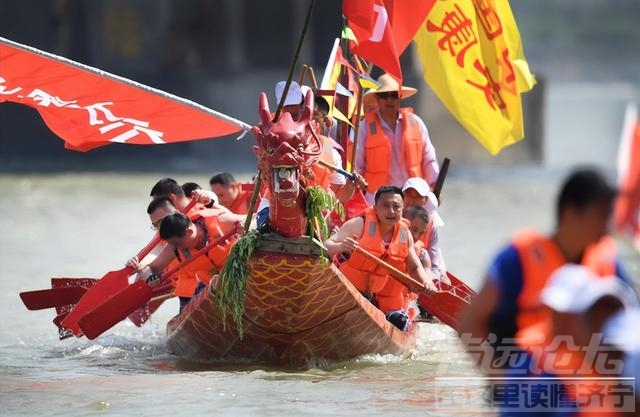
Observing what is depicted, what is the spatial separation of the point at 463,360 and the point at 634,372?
534 centimetres

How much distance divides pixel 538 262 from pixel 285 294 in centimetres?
359

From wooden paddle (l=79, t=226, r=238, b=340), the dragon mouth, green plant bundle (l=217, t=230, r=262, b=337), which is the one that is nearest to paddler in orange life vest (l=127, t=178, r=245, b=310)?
wooden paddle (l=79, t=226, r=238, b=340)

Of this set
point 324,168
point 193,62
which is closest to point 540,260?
point 324,168

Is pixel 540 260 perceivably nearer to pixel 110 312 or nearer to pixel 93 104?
pixel 110 312

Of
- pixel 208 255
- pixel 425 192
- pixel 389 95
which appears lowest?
pixel 208 255

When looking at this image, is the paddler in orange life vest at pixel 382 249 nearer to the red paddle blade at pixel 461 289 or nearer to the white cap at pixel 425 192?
the red paddle blade at pixel 461 289

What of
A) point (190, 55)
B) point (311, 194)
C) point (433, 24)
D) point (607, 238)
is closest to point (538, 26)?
point (190, 55)

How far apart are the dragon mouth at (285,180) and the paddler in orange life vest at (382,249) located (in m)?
0.98

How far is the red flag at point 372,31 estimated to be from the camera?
33.6 ft

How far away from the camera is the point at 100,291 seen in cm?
1030

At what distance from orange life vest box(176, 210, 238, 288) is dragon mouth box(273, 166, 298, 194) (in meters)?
1.36

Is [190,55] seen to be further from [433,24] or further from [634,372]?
[634,372]

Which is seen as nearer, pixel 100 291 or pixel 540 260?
pixel 540 260

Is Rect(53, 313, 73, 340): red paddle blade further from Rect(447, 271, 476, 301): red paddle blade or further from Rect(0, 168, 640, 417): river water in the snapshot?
Rect(447, 271, 476, 301): red paddle blade
